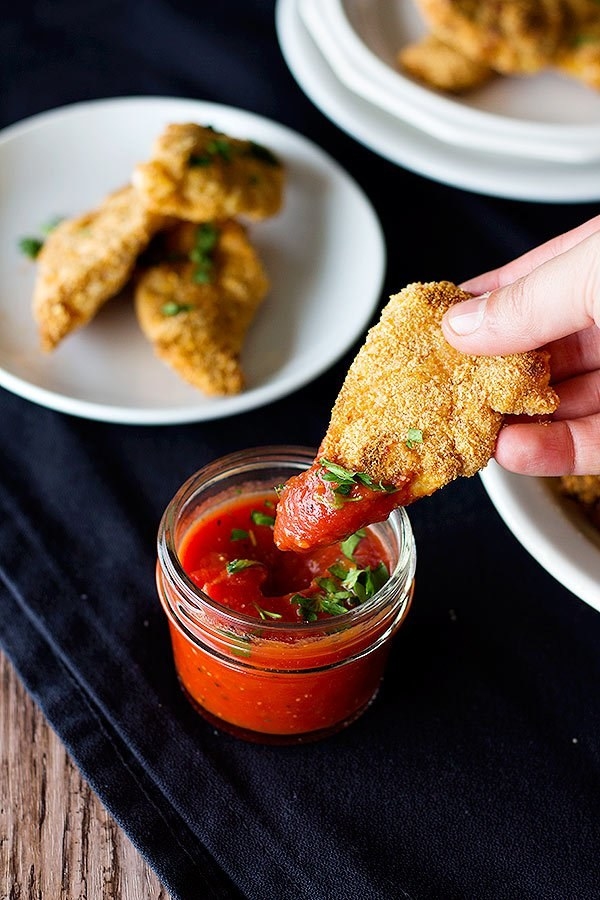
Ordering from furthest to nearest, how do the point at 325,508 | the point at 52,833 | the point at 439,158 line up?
the point at 439,158
the point at 52,833
the point at 325,508

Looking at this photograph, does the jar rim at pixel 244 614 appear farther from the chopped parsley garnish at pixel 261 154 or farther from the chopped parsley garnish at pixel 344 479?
the chopped parsley garnish at pixel 261 154

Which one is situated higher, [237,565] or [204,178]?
[204,178]

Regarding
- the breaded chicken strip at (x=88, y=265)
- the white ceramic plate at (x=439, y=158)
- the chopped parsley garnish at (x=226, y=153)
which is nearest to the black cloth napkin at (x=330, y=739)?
the breaded chicken strip at (x=88, y=265)

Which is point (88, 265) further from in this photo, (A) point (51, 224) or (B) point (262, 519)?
(B) point (262, 519)

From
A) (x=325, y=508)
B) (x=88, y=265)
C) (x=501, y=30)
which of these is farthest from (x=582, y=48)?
(x=325, y=508)

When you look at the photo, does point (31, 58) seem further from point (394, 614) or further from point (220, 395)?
point (394, 614)

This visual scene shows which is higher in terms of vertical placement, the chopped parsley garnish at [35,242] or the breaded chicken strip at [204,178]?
the breaded chicken strip at [204,178]

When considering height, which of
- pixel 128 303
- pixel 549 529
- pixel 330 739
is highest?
pixel 549 529
